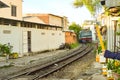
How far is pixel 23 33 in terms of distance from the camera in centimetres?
2947

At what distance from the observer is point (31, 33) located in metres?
32.2

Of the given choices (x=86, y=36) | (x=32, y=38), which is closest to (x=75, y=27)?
(x=86, y=36)

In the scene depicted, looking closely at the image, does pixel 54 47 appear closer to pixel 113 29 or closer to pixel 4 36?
pixel 4 36

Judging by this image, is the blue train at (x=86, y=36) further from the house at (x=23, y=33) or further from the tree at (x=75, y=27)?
the tree at (x=75, y=27)

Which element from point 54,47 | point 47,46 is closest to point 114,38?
point 47,46

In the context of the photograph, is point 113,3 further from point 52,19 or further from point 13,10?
point 52,19

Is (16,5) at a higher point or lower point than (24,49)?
higher

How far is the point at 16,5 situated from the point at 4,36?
13293mm

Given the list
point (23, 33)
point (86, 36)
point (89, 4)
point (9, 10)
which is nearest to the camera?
point (89, 4)

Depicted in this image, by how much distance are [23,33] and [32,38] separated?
318 centimetres

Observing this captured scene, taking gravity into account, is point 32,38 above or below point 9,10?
below

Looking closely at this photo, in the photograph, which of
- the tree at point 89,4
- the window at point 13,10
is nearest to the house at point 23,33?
the window at point 13,10

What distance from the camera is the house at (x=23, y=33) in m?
26.2

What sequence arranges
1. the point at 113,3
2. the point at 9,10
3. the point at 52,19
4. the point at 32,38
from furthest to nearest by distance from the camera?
1. the point at 52,19
2. the point at 9,10
3. the point at 32,38
4. the point at 113,3
